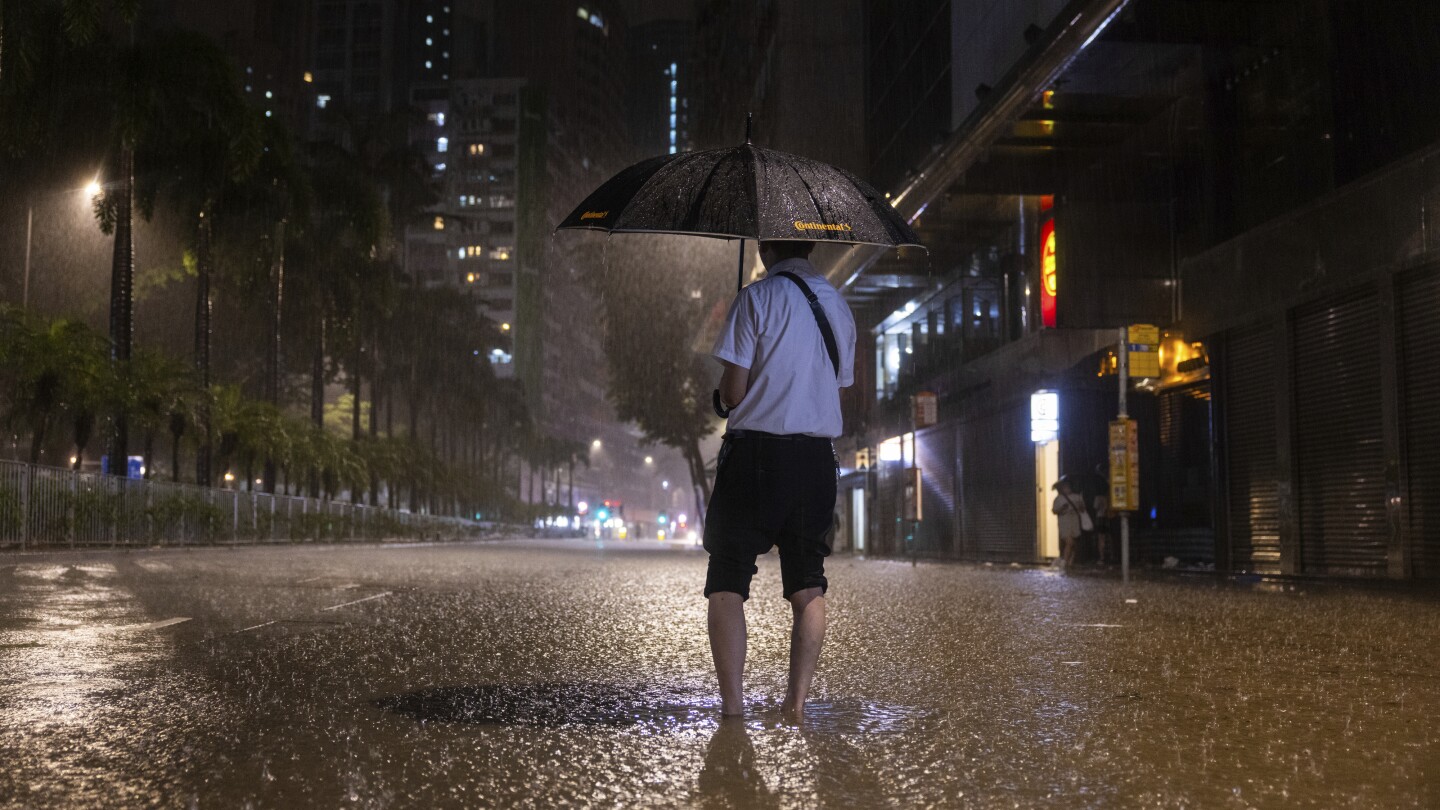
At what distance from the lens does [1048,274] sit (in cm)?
2473

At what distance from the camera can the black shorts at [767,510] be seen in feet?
15.8

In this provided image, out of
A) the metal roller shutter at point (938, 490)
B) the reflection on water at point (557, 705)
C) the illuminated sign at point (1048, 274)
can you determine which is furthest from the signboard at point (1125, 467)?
the metal roller shutter at point (938, 490)

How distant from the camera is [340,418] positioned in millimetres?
77125

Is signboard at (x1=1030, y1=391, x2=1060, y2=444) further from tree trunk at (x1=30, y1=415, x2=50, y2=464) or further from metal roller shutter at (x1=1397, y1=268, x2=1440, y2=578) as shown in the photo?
tree trunk at (x1=30, y1=415, x2=50, y2=464)

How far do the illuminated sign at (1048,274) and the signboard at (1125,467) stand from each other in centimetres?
751

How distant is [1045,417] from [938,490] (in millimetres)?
9337

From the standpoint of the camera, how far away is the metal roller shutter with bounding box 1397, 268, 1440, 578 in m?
14.6

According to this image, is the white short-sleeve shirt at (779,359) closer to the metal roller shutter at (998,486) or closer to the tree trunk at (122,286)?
the metal roller shutter at (998,486)

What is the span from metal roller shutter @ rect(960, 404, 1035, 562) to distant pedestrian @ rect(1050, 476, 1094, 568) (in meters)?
4.35

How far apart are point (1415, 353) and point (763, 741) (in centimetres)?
1286

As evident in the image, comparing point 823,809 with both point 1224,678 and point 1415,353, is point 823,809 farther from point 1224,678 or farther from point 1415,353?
point 1415,353

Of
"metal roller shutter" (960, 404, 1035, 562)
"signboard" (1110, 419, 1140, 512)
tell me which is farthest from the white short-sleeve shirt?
"metal roller shutter" (960, 404, 1035, 562)

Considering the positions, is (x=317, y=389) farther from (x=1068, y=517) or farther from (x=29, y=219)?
(x=1068, y=517)

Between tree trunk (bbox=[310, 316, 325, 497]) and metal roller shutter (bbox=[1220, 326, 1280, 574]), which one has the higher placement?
tree trunk (bbox=[310, 316, 325, 497])
